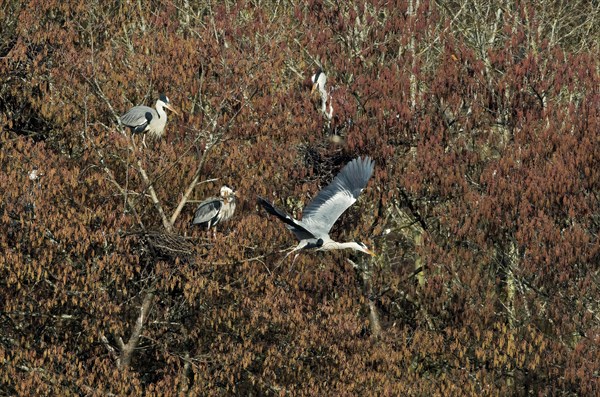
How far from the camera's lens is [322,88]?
2059 centimetres

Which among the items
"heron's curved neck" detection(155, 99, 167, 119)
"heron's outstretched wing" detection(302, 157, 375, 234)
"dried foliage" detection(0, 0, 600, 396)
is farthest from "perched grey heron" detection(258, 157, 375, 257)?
"heron's curved neck" detection(155, 99, 167, 119)

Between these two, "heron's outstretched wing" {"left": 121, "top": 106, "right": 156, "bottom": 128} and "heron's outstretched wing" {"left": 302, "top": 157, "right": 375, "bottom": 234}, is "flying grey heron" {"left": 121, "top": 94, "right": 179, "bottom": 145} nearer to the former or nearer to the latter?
"heron's outstretched wing" {"left": 121, "top": 106, "right": 156, "bottom": 128}

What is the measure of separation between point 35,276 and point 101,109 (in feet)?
11.3

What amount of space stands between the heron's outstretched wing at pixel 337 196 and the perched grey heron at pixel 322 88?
56.7 inches

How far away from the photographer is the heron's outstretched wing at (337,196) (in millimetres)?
18625

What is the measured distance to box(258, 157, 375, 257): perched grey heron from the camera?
1848 cm

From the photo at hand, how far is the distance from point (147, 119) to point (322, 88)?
2512mm

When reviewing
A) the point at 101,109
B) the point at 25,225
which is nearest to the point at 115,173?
the point at 101,109

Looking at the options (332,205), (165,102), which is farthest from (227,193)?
(165,102)

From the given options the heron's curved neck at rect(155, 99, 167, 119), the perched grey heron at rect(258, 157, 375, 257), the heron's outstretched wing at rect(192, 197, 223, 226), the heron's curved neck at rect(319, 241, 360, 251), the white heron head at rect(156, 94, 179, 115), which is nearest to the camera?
the perched grey heron at rect(258, 157, 375, 257)

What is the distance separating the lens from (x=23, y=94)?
21.3 m

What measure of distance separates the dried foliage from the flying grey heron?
20cm

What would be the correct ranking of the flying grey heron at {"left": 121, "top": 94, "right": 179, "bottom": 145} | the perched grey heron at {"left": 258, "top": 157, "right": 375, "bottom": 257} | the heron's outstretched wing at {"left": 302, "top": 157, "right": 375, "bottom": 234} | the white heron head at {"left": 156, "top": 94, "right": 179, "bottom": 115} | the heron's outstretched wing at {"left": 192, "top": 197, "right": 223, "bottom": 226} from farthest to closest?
the white heron head at {"left": 156, "top": 94, "right": 179, "bottom": 115} → the flying grey heron at {"left": 121, "top": 94, "right": 179, "bottom": 145} → the heron's outstretched wing at {"left": 192, "top": 197, "right": 223, "bottom": 226} → the heron's outstretched wing at {"left": 302, "top": 157, "right": 375, "bottom": 234} → the perched grey heron at {"left": 258, "top": 157, "right": 375, "bottom": 257}

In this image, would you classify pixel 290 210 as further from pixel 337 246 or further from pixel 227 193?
pixel 227 193
